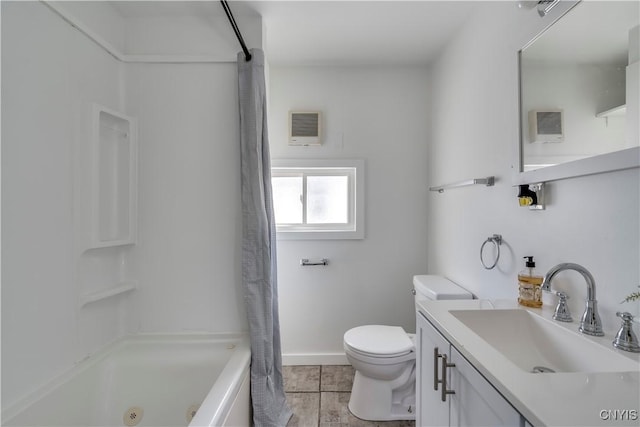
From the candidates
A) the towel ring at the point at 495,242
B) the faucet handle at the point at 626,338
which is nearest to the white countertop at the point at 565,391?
the faucet handle at the point at 626,338

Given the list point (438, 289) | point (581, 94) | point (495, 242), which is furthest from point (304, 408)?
point (581, 94)

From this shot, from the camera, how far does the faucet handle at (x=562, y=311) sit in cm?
94

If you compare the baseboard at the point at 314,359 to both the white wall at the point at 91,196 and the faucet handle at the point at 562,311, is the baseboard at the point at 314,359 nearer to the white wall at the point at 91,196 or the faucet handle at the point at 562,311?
the white wall at the point at 91,196

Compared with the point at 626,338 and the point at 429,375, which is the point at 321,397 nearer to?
the point at 429,375

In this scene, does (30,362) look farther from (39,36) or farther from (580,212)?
(580,212)

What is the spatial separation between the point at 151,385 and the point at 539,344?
178cm

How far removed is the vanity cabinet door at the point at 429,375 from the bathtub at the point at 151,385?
0.83 metres

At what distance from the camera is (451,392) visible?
0.91m

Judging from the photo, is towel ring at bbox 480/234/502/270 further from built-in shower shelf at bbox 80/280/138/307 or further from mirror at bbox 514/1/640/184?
built-in shower shelf at bbox 80/280/138/307

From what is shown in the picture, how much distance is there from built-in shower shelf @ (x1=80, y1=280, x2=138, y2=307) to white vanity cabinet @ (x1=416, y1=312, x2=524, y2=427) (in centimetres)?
159

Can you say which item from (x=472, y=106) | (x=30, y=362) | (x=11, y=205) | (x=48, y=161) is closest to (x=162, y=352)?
(x=30, y=362)

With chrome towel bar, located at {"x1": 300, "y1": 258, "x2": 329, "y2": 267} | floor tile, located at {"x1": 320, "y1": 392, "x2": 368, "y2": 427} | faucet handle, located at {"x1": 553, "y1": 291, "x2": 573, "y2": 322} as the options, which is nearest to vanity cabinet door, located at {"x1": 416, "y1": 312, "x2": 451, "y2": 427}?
faucet handle, located at {"x1": 553, "y1": 291, "x2": 573, "y2": 322}

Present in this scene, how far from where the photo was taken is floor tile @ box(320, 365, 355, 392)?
193 centimetres

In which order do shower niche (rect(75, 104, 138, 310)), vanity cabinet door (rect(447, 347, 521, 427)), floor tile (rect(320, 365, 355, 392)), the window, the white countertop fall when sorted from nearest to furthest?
the white countertop → vanity cabinet door (rect(447, 347, 521, 427)) → shower niche (rect(75, 104, 138, 310)) → floor tile (rect(320, 365, 355, 392)) → the window
